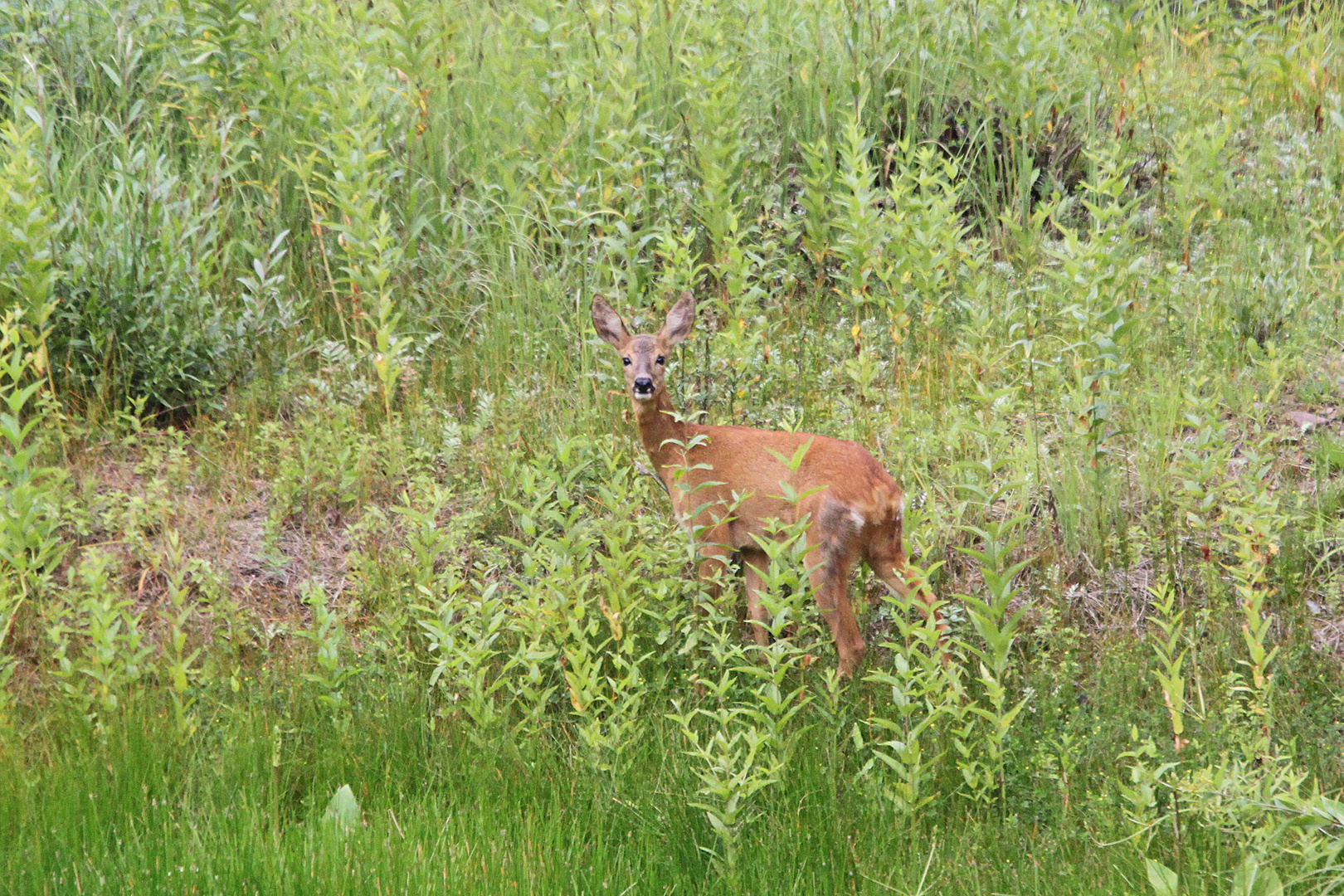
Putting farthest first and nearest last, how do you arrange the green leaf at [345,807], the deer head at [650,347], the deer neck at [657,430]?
the deer neck at [657,430]
the deer head at [650,347]
the green leaf at [345,807]

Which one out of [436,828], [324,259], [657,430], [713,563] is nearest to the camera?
[436,828]

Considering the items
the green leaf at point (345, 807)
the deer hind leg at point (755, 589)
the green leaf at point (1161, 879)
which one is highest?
the green leaf at point (1161, 879)

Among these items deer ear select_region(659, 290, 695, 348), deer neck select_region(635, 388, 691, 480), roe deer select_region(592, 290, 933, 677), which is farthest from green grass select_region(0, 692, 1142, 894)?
deer ear select_region(659, 290, 695, 348)

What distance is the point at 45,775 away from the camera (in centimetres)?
393

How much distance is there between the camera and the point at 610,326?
223 inches

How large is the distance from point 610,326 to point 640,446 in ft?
1.92

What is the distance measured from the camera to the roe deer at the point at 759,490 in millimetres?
4758

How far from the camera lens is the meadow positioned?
3662 mm

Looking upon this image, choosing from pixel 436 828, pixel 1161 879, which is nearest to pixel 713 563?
pixel 436 828

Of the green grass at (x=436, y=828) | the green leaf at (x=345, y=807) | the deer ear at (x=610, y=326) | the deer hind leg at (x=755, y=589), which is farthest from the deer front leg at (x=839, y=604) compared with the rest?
the green leaf at (x=345, y=807)

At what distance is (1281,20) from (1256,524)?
5.50 m

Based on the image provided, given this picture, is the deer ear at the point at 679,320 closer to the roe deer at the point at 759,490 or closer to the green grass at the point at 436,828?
the roe deer at the point at 759,490

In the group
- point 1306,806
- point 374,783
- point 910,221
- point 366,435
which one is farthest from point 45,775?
point 910,221

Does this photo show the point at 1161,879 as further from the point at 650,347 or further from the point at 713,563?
the point at 650,347
